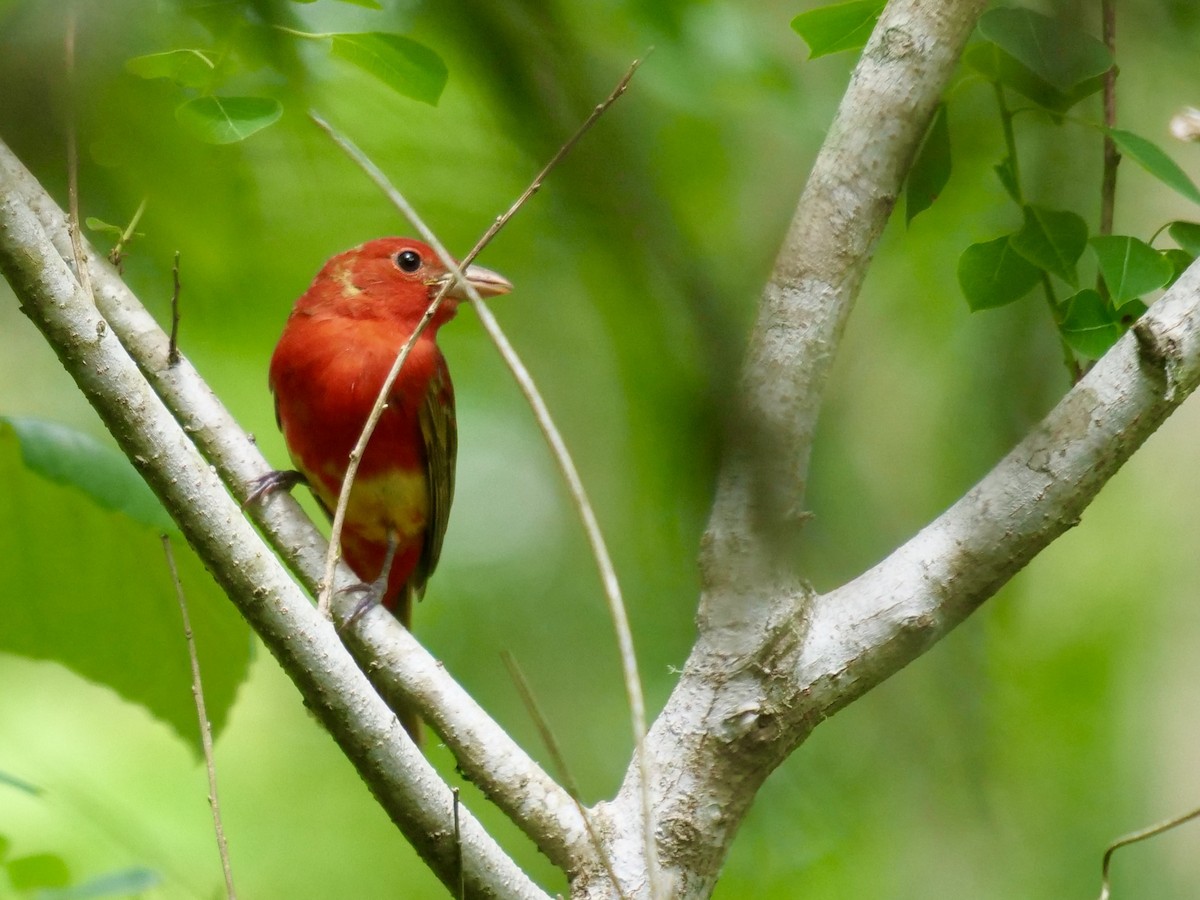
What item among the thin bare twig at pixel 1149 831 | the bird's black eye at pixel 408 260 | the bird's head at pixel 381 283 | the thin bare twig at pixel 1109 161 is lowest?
the thin bare twig at pixel 1149 831

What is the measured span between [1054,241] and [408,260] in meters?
2.79

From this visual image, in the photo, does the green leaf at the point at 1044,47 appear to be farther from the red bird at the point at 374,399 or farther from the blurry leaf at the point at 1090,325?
the red bird at the point at 374,399

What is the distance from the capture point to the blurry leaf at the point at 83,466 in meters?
2.94

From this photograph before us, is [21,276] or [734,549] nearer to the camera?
[734,549]

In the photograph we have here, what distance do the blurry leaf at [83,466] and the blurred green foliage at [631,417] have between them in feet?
1.08

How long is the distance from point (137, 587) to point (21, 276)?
135 cm

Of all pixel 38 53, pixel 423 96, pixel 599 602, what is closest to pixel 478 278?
pixel 599 602

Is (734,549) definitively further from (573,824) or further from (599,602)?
(599,602)

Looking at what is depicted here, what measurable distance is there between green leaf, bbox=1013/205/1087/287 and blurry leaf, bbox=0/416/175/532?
1931 millimetres

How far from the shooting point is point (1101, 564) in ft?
19.0

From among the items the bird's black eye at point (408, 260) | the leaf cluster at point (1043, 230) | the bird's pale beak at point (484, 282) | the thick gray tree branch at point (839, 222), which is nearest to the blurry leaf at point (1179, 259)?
the leaf cluster at point (1043, 230)

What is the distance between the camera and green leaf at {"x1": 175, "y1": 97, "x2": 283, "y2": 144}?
7.68ft

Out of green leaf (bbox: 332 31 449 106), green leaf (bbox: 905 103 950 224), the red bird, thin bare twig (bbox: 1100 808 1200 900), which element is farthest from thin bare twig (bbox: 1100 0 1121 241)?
the red bird

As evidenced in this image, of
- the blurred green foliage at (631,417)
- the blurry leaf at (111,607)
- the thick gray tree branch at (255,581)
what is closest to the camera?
the blurred green foliage at (631,417)
